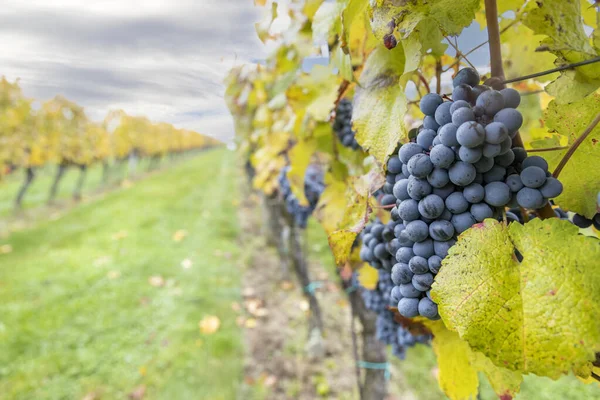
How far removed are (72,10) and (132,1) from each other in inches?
5.3

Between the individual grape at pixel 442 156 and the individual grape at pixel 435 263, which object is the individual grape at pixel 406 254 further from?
the individual grape at pixel 442 156

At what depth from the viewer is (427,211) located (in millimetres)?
562

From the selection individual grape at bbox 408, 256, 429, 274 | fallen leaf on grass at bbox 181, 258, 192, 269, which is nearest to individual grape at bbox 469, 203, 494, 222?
individual grape at bbox 408, 256, 429, 274

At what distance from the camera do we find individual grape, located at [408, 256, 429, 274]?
0.59 meters

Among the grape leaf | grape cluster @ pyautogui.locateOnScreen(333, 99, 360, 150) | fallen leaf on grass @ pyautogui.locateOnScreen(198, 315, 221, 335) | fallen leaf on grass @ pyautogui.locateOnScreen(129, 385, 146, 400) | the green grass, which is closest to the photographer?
the grape leaf

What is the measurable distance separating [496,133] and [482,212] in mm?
124

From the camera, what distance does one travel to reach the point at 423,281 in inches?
23.3

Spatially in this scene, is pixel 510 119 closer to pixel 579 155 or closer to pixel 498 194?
pixel 498 194

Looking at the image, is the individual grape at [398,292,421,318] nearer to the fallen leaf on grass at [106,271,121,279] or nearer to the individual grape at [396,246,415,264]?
the individual grape at [396,246,415,264]

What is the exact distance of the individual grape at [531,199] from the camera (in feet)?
1.71

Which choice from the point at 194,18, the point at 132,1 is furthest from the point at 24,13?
the point at 194,18

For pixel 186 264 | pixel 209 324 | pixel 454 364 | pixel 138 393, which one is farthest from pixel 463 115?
pixel 186 264

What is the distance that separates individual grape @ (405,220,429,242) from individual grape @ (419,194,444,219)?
0.02 metres

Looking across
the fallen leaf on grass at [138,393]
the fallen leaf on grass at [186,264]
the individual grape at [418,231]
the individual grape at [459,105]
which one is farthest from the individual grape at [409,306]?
the fallen leaf on grass at [186,264]
